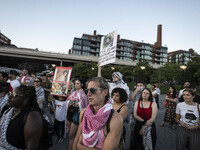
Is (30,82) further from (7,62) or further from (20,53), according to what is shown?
(7,62)

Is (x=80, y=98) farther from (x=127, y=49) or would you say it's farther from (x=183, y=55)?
(x=183, y=55)

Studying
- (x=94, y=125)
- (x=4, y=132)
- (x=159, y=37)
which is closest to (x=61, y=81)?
(x=4, y=132)

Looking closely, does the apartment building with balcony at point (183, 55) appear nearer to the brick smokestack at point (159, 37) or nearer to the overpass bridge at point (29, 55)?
the brick smokestack at point (159, 37)

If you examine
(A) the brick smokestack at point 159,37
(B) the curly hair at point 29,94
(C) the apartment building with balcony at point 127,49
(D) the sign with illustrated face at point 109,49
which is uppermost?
(A) the brick smokestack at point 159,37

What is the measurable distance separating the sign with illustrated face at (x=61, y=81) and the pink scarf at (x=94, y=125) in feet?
6.94

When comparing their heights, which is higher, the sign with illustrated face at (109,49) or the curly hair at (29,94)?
the sign with illustrated face at (109,49)

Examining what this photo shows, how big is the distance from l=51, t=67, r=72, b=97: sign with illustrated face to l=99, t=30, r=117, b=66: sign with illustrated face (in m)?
1.54

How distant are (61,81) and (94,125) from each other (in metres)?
2.38

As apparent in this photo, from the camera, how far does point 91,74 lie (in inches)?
1240

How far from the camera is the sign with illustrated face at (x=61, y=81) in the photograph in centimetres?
354

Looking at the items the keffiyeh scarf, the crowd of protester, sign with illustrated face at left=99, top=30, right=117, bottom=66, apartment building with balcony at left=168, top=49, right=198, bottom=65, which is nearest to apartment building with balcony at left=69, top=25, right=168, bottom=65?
apartment building with balcony at left=168, top=49, right=198, bottom=65

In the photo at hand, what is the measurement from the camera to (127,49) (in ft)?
243

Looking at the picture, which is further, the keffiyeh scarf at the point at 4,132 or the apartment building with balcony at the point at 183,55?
the apartment building with balcony at the point at 183,55

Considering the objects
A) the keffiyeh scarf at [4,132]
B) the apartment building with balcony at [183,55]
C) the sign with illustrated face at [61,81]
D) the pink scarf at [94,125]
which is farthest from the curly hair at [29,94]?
the apartment building with balcony at [183,55]
